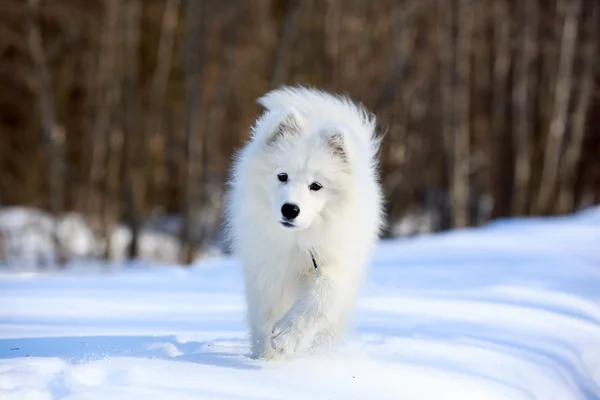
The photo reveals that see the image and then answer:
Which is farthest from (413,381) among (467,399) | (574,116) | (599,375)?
(574,116)

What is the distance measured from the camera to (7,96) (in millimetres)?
17688

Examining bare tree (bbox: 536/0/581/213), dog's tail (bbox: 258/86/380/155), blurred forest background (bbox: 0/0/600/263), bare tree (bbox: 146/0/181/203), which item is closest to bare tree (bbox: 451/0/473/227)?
blurred forest background (bbox: 0/0/600/263)

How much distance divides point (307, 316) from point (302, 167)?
80cm

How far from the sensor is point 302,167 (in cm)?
417

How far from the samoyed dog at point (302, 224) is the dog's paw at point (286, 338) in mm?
115

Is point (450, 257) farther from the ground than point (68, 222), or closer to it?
farther from the ground

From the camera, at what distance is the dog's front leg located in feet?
12.3

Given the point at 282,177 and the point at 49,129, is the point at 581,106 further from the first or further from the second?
the point at 282,177

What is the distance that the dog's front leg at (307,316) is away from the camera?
3.76 m

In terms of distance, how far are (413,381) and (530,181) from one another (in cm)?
1596

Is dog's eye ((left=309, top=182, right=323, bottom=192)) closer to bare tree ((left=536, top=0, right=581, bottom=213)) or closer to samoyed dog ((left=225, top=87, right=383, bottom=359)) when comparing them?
samoyed dog ((left=225, top=87, right=383, bottom=359))

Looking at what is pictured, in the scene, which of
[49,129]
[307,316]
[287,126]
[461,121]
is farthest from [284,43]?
[307,316]

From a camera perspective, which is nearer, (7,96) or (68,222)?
(68,222)

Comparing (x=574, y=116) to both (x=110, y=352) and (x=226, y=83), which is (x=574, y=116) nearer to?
(x=226, y=83)
